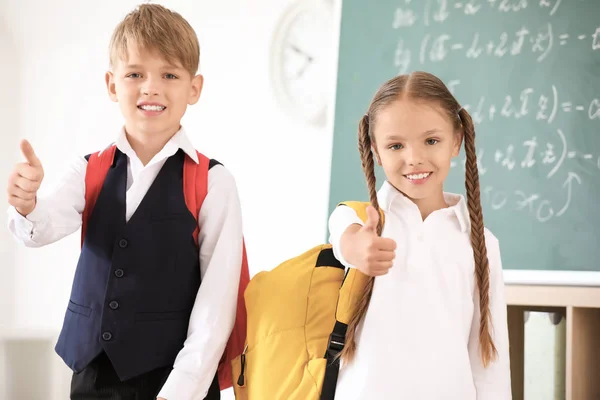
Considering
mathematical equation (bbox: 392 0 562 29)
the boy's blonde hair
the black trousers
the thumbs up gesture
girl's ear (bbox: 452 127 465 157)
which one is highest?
mathematical equation (bbox: 392 0 562 29)

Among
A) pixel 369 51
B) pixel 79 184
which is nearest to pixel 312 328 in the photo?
pixel 79 184

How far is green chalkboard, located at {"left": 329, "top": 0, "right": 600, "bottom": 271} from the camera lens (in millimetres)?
2109

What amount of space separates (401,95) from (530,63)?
1.19 metres

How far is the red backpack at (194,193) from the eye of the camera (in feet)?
4.20

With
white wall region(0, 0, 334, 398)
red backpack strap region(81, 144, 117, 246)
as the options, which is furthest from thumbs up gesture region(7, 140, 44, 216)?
white wall region(0, 0, 334, 398)

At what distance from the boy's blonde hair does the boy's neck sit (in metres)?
0.13

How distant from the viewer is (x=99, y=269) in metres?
1.24

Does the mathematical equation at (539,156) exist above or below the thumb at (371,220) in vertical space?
above

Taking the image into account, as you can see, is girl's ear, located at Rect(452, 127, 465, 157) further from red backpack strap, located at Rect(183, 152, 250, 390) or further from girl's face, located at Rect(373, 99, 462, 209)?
red backpack strap, located at Rect(183, 152, 250, 390)

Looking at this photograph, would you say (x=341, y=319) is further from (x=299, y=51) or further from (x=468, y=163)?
(x=299, y=51)

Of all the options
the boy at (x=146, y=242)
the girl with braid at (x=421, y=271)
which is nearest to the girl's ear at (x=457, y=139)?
the girl with braid at (x=421, y=271)

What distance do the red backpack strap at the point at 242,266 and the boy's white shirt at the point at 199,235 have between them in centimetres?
1

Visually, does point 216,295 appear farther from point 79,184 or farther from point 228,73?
point 228,73

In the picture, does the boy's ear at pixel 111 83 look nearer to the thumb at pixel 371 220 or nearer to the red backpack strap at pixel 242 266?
the red backpack strap at pixel 242 266
